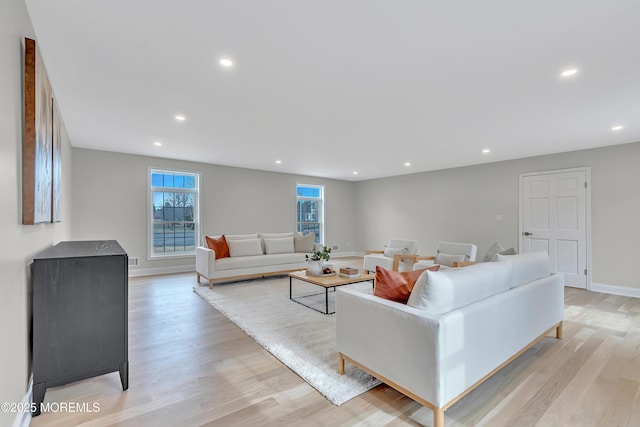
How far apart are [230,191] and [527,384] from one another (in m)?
6.26

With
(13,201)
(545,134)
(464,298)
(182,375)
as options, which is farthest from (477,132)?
(13,201)

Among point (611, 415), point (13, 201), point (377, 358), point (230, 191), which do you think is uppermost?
point (230, 191)

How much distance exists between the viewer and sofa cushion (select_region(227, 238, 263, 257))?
5.36 meters

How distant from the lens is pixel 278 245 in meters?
5.91

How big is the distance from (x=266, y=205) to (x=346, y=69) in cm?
546

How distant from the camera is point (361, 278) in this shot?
401 centimetres

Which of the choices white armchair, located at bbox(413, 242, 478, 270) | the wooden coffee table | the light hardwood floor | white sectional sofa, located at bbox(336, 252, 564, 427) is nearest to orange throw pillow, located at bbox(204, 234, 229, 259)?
the wooden coffee table

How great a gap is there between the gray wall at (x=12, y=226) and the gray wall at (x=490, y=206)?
691 cm

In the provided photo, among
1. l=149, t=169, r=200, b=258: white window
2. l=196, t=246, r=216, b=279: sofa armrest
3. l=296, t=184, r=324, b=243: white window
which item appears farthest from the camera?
l=296, t=184, r=324, b=243: white window

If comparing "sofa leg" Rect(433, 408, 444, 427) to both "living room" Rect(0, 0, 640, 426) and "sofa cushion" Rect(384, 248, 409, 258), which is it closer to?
"living room" Rect(0, 0, 640, 426)

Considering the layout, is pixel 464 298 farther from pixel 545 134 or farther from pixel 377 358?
pixel 545 134

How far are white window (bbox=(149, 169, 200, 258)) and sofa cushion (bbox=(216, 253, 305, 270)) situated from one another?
6.12 ft

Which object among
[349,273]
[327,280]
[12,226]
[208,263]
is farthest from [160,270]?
[12,226]

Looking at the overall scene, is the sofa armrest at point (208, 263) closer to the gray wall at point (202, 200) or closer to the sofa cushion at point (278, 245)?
the sofa cushion at point (278, 245)
